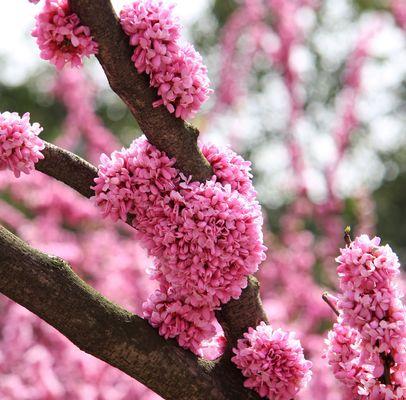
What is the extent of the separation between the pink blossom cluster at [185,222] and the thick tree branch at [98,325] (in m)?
0.11

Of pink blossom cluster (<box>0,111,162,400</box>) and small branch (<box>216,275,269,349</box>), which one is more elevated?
pink blossom cluster (<box>0,111,162,400</box>)

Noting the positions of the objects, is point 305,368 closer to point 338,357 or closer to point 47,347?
point 338,357

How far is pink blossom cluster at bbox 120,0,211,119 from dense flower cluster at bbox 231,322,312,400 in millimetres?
789

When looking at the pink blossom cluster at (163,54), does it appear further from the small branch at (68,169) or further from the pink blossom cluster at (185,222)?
the small branch at (68,169)

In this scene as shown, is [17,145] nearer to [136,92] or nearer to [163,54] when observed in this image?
[136,92]

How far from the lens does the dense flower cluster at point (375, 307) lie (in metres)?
2.06

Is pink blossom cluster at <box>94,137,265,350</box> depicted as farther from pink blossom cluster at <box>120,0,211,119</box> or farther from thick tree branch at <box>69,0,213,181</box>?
pink blossom cluster at <box>120,0,211,119</box>

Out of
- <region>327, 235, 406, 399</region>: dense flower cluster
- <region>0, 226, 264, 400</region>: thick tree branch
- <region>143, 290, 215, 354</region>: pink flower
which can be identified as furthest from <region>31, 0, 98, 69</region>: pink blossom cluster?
<region>327, 235, 406, 399</region>: dense flower cluster

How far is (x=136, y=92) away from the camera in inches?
86.6

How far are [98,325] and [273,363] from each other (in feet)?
1.93

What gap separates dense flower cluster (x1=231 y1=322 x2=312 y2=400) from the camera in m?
2.27

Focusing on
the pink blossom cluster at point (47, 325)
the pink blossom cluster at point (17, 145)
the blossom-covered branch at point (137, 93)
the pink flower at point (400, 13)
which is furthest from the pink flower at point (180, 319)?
the pink flower at point (400, 13)

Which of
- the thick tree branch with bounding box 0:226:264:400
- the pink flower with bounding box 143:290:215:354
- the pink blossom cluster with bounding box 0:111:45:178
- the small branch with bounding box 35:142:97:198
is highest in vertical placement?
the small branch with bounding box 35:142:97:198

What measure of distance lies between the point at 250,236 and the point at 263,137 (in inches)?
810
